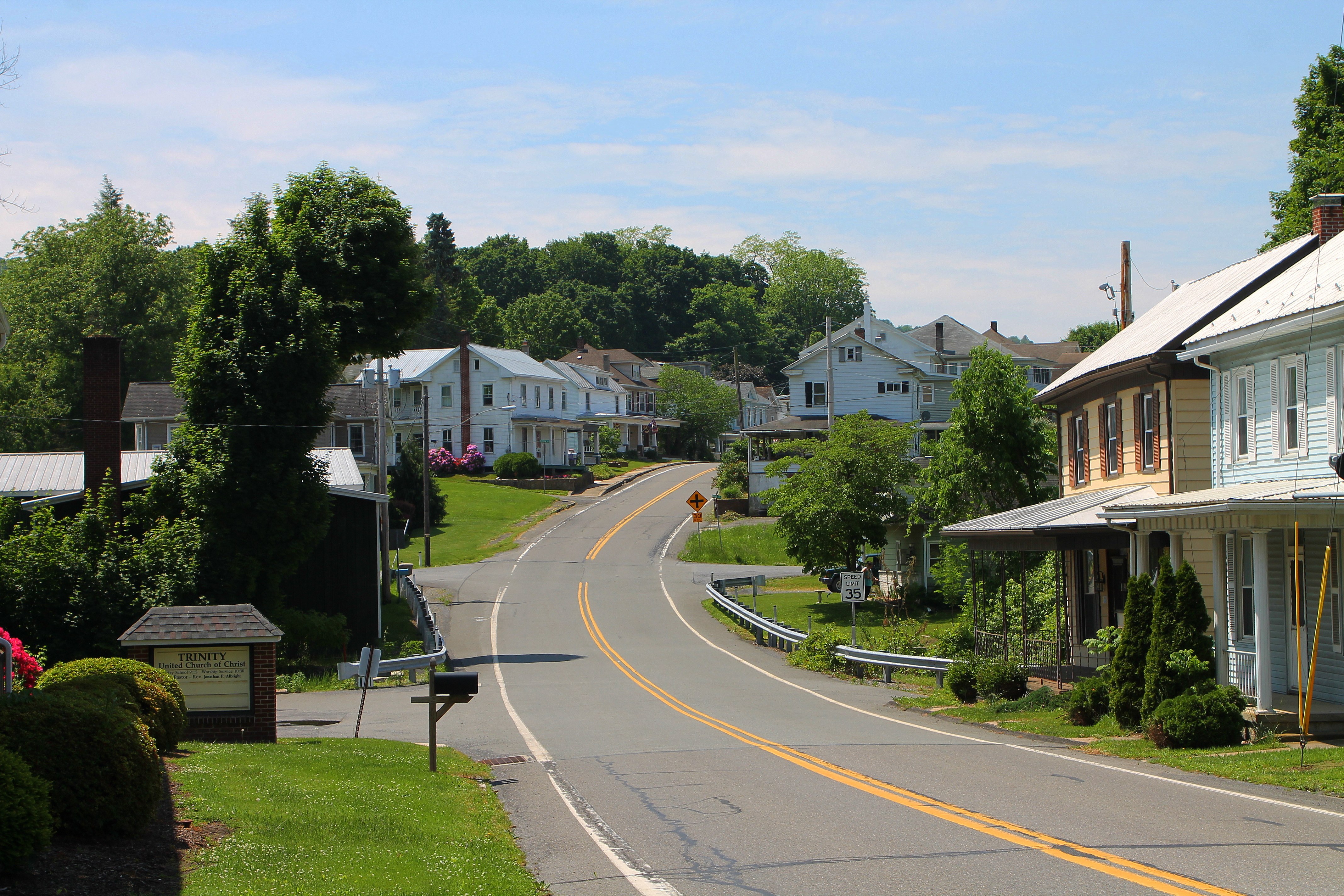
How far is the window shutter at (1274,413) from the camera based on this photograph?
19.3 meters

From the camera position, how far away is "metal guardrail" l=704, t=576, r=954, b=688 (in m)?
25.5

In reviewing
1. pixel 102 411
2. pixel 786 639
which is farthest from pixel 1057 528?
pixel 102 411

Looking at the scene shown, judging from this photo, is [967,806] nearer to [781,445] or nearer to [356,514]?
[356,514]

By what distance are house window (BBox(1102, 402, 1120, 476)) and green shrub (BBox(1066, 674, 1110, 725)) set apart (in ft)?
27.6

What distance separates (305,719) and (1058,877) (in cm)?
1771

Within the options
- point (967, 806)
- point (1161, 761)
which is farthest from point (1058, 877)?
point (1161, 761)

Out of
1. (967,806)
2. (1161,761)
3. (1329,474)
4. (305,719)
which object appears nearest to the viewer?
(967,806)

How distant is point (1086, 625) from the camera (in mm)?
28547

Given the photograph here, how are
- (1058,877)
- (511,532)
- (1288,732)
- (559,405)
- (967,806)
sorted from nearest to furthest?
1. (1058,877)
2. (967,806)
3. (1288,732)
4. (511,532)
5. (559,405)

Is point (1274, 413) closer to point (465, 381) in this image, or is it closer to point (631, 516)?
point (631, 516)

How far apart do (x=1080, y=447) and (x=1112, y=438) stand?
2.81m

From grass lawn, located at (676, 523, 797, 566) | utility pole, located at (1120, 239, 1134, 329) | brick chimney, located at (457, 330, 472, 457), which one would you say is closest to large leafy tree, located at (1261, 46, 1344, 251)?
utility pole, located at (1120, 239, 1134, 329)

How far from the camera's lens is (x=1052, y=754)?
15.7m

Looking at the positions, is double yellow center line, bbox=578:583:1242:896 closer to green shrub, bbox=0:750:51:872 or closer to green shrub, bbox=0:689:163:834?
green shrub, bbox=0:689:163:834
